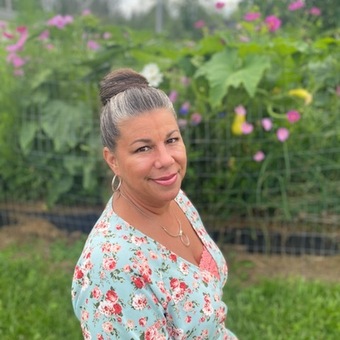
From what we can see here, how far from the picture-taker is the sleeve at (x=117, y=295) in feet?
4.27

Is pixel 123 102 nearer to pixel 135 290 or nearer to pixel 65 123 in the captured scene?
pixel 135 290

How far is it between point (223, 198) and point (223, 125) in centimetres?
48

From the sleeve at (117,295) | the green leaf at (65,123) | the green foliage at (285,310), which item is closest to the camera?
the sleeve at (117,295)

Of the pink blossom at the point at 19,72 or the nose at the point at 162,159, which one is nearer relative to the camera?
the nose at the point at 162,159

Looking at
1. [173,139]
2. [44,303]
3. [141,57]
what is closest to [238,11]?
[141,57]

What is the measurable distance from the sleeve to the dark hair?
0.28 metres

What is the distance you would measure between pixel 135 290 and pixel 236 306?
1852 mm

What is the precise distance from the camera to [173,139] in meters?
1.41

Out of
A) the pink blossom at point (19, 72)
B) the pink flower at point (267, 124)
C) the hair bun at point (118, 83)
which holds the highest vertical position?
the pink blossom at point (19, 72)

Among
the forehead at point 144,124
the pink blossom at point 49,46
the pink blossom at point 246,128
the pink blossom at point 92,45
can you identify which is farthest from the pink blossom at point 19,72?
the forehead at point 144,124

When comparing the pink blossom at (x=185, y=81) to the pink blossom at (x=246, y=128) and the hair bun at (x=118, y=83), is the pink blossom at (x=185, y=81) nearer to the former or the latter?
the pink blossom at (x=246, y=128)

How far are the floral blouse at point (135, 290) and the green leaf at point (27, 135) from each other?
8.08 ft

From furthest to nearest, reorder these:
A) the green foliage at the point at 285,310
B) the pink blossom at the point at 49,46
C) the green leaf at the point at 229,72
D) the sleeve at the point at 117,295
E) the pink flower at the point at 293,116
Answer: the pink blossom at the point at 49,46
the pink flower at the point at 293,116
the green leaf at the point at 229,72
the green foliage at the point at 285,310
the sleeve at the point at 117,295

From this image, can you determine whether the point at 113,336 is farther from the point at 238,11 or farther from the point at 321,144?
the point at 238,11
